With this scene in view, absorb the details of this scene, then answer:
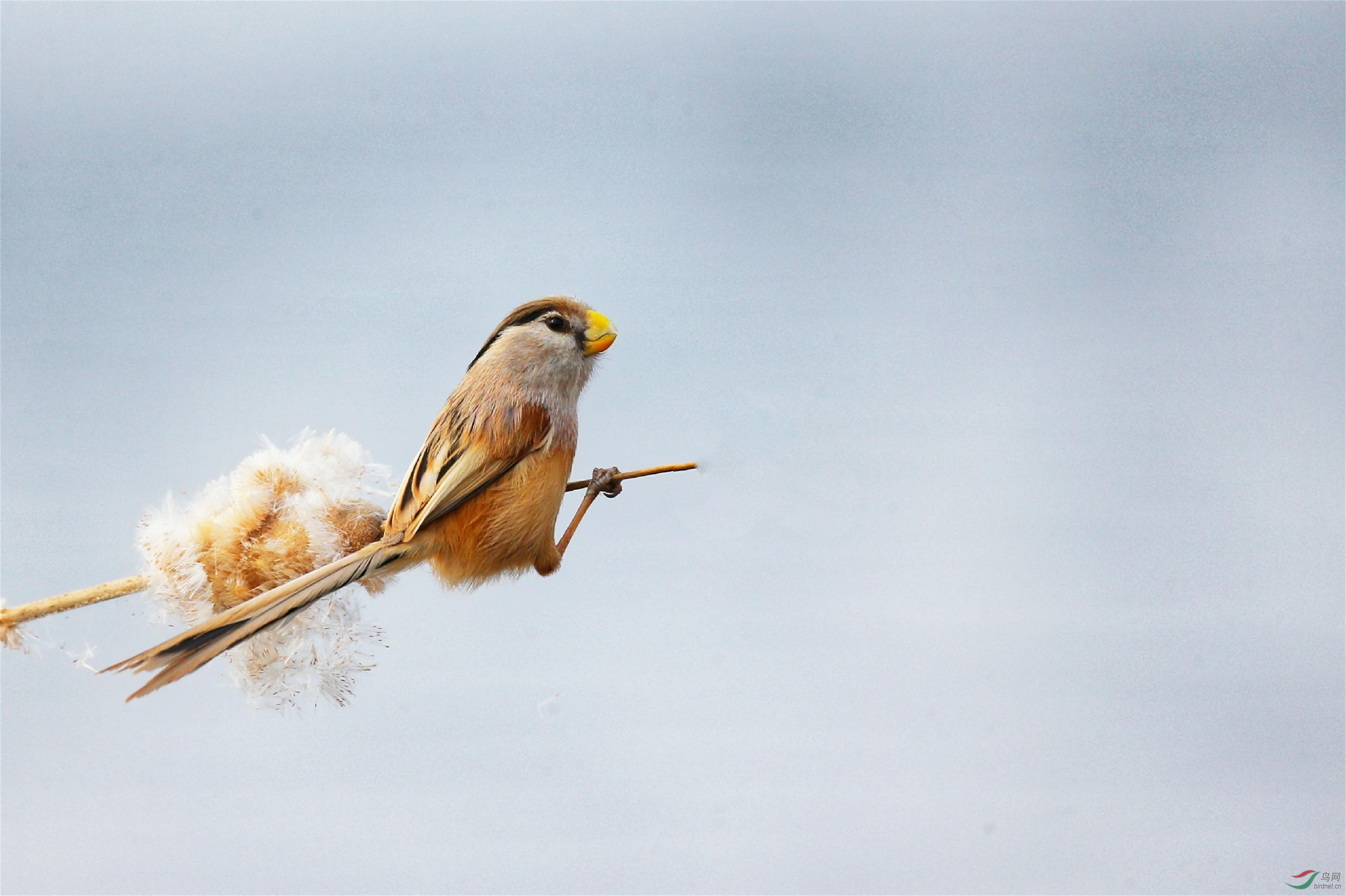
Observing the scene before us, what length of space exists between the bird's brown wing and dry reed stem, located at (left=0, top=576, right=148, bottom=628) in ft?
1.06

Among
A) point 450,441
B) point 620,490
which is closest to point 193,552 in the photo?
point 450,441

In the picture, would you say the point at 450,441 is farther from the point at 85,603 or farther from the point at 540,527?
the point at 85,603

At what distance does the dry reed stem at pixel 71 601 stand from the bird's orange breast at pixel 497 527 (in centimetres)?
37

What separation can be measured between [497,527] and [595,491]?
178 mm

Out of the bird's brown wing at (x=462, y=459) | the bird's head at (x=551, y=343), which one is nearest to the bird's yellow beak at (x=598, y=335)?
the bird's head at (x=551, y=343)

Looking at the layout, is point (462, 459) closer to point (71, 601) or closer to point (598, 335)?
point (598, 335)

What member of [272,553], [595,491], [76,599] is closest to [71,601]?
[76,599]

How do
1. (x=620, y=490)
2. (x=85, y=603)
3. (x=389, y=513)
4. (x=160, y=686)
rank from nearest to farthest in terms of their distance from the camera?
(x=160, y=686)
(x=85, y=603)
(x=389, y=513)
(x=620, y=490)

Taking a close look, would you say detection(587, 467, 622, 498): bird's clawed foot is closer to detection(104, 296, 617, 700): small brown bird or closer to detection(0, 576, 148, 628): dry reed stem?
detection(104, 296, 617, 700): small brown bird

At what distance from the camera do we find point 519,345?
4.53ft

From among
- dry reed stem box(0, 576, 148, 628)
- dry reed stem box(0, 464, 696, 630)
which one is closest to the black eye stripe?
dry reed stem box(0, 464, 696, 630)

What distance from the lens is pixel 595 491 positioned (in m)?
1.42

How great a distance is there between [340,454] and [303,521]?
0.41ft

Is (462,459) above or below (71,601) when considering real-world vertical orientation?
above
